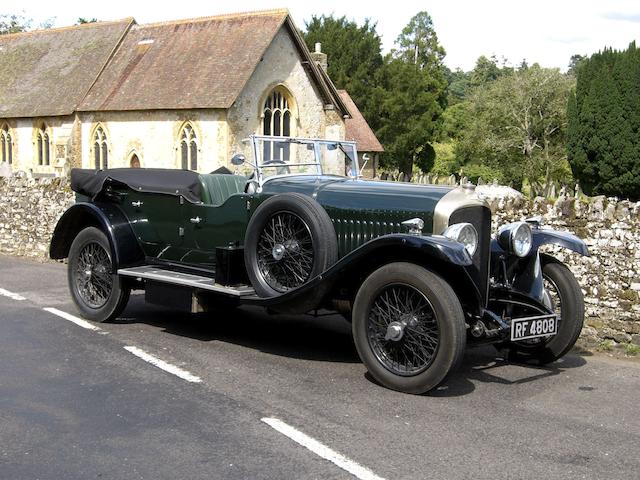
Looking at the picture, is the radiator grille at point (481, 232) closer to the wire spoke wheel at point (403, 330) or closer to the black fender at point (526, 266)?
the black fender at point (526, 266)

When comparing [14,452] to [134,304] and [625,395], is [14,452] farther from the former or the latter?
[134,304]

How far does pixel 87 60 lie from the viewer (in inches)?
1452

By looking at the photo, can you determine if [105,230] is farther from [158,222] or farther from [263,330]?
[263,330]

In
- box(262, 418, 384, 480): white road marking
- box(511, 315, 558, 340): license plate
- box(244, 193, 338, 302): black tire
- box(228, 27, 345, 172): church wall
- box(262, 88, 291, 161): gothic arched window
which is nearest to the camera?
box(262, 418, 384, 480): white road marking

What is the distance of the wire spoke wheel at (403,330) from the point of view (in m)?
5.73

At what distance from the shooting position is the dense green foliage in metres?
35.5

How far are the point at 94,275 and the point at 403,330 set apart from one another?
412 cm

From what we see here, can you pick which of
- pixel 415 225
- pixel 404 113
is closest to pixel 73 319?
pixel 415 225

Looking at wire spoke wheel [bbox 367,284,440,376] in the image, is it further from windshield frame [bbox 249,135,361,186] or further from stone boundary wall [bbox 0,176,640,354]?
stone boundary wall [bbox 0,176,640,354]

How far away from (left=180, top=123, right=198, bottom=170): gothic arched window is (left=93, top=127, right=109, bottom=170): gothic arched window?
16.2ft

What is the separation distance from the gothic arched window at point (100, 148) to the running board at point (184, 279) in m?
28.2

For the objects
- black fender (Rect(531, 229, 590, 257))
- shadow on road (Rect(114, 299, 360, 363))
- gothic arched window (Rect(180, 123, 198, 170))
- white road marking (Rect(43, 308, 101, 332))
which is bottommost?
shadow on road (Rect(114, 299, 360, 363))

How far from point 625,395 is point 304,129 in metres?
29.1

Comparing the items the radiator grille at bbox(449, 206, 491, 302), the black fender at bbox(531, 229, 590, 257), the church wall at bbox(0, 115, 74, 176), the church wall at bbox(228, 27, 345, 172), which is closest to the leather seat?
the radiator grille at bbox(449, 206, 491, 302)
